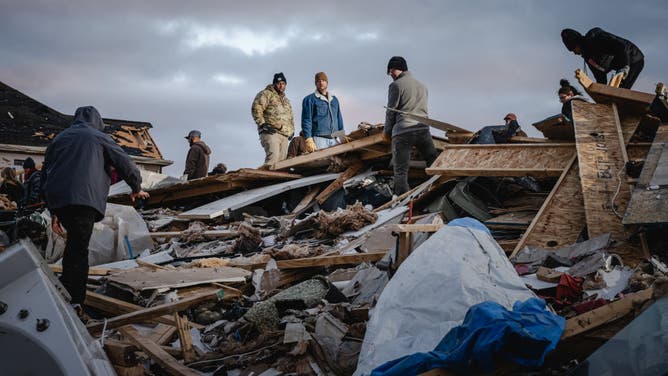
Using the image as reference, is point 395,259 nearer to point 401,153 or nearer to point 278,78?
point 401,153

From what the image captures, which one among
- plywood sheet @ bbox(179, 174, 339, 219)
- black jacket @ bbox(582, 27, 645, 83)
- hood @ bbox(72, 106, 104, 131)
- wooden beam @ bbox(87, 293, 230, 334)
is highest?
black jacket @ bbox(582, 27, 645, 83)

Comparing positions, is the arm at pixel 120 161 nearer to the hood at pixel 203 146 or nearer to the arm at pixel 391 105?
the arm at pixel 391 105

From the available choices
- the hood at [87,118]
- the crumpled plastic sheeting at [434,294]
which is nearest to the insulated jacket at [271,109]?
the hood at [87,118]

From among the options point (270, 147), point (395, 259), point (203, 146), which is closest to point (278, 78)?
point (270, 147)

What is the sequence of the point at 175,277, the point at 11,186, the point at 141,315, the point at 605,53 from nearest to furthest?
1. the point at 141,315
2. the point at 175,277
3. the point at 605,53
4. the point at 11,186

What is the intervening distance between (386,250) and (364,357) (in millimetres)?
2935

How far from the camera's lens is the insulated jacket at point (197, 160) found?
10.6 m

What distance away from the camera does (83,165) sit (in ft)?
14.2

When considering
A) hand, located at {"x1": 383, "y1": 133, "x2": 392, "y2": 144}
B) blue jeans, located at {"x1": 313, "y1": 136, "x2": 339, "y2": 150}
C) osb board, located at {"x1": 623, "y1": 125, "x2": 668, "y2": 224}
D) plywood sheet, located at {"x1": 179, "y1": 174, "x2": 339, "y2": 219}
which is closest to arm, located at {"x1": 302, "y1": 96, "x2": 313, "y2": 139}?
blue jeans, located at {"x1": 313, "y1": 136, "x2": 339, "y2": 150}

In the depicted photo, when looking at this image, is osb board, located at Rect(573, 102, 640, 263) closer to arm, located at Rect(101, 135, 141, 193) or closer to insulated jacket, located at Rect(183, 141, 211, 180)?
arm, located at Rect(101, 135, 141, 193)

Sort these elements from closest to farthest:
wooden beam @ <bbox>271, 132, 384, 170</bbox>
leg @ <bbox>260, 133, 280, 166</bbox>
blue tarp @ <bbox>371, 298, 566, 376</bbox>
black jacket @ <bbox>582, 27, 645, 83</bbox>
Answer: blue tarp @ <bbox>371, 298, 566, 376</bbox>, black jacket @ <bbox>582, 27, 645, 83</bbox>, wooden beam @ <bbox>271, 132, 384, 170</bbox>, leg @ <bbox>260, 133, 280, 166</bbox>

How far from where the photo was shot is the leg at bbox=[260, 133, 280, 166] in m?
9.48

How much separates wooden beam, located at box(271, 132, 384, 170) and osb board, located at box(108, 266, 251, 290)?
384 centimetres

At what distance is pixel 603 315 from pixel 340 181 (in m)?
6.71
